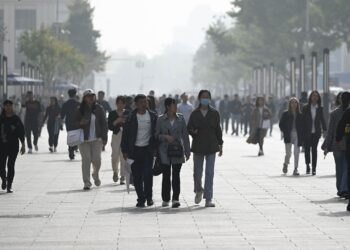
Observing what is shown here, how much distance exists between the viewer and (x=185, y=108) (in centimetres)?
3669

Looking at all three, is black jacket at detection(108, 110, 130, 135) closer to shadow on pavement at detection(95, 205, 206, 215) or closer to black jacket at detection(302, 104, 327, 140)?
black jacket at detection(302, 104, 327, 140)

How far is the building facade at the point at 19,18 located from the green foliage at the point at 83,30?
1.70 metres

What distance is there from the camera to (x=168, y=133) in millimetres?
17500

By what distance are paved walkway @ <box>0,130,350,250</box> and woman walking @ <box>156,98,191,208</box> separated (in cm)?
30

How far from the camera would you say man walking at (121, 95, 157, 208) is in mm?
17594

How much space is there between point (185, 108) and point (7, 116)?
16.4 meters

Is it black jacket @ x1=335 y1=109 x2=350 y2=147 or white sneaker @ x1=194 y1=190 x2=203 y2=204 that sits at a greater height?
black jacket @ x1=335 y1=109 x2=350 y2=147

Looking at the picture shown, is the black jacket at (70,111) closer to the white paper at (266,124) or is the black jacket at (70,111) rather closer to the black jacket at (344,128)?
the black jacket at (344,128)

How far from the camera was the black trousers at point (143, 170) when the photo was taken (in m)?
17.6

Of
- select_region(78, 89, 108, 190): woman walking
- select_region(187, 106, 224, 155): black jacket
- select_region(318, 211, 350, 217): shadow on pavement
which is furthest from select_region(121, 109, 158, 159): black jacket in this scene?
select_region(78, 89, 108, 190): woman walking

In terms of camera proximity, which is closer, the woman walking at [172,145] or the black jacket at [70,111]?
the woman walking at [172,145]

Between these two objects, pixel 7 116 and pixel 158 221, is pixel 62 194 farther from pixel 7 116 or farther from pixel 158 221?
pixel 158 221

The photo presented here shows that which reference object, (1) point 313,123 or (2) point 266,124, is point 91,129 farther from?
(2) point 266,124

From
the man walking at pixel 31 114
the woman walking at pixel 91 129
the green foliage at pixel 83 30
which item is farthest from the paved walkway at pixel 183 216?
the green foliage at pixel 83 30
